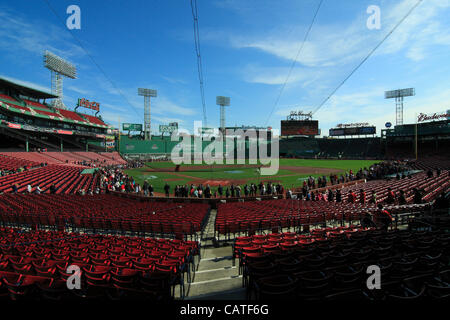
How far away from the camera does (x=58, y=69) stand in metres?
68.9

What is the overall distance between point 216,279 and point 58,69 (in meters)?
88.2

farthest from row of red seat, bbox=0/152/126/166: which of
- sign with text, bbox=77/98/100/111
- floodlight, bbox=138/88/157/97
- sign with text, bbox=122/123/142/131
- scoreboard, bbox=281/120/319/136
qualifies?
scoreboard, bbox=281/120/319/136

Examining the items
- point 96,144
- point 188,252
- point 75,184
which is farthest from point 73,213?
point 96,144

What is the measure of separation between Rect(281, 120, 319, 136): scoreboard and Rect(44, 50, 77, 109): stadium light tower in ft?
261

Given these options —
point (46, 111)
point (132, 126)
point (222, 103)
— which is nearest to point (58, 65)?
point (46, 111)

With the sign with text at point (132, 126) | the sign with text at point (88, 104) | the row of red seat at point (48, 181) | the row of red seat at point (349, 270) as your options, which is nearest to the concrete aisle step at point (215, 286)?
the row of red seat at point (349, 270)

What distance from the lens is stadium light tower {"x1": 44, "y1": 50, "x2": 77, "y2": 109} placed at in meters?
66.2

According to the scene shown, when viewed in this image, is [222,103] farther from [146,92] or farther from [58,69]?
[58,69]

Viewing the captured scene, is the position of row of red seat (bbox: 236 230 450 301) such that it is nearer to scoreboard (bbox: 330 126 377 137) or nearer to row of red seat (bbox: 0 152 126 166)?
row of red seat (bbox: 0 152 126 166)

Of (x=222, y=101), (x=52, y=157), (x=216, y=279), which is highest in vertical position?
(x=222, y=101)

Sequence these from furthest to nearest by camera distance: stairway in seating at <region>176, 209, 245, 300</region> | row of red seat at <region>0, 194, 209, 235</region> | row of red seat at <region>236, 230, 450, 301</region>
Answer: row of red seat at <region>0, 194, 209, 235</region>, stairway in seating at <region>176, 209, 245, 300</region>, row of red seat at <region>236, 230, 450, 301</region>

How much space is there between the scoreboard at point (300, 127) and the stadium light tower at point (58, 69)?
7967 centimetres
